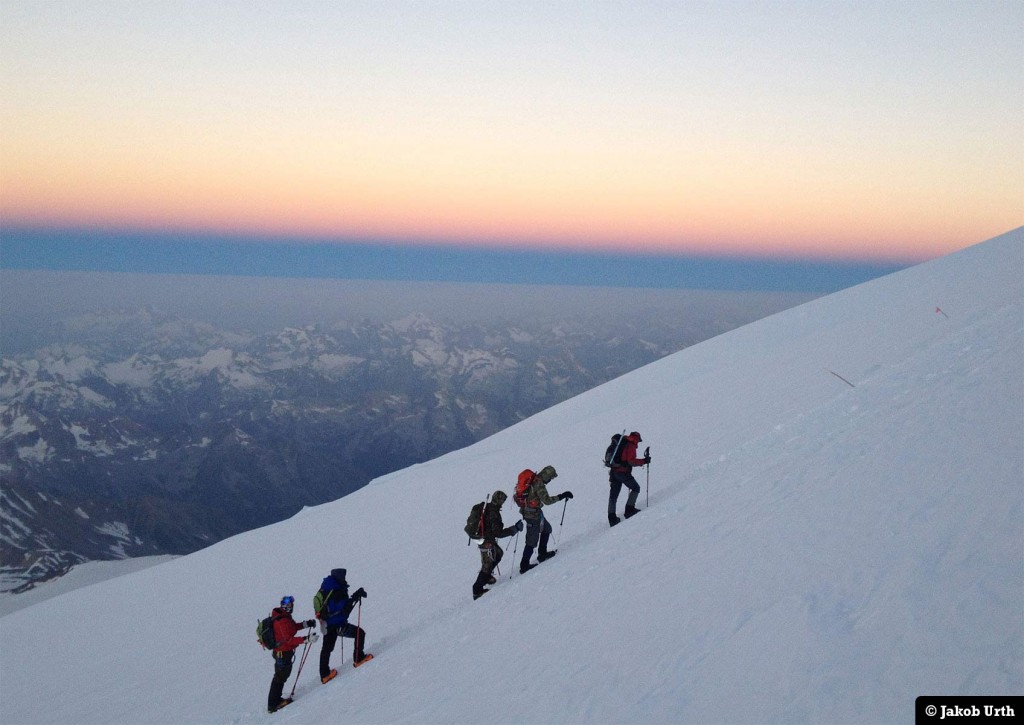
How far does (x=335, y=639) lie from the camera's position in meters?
9.95

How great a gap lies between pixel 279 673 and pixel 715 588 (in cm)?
692

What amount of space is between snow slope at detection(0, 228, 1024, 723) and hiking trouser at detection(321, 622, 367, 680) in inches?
11.4

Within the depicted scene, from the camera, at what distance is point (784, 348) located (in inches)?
985

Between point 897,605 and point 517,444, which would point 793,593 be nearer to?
point 897,605

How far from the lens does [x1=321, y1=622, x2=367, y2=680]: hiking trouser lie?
392 inches

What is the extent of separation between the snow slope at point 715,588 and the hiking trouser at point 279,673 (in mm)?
315

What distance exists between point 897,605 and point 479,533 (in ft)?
21.2

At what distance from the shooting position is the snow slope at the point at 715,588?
16.9 ft

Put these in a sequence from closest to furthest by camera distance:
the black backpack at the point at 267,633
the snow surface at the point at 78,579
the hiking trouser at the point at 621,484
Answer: the black backpack at the point at 267,633 → the hiking trouser at the point at 621,484 → the snow surface at the point at 78,579

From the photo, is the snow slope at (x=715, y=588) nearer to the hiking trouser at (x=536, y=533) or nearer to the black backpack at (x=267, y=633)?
the hiking trouser at (x=536, y=533)

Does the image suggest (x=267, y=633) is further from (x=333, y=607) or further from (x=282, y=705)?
(x=282, y=705)
